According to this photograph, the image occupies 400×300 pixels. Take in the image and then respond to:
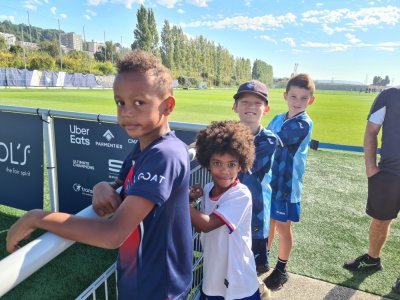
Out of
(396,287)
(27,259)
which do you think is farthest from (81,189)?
(396,287)

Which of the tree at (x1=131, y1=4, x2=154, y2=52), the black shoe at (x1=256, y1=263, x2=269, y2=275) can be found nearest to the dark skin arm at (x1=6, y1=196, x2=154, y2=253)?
the black shoe at (x1=256, y1=263, x2=269, y2=275)

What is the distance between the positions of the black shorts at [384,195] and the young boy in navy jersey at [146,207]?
2.59 meters

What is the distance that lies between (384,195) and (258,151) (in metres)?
1.76

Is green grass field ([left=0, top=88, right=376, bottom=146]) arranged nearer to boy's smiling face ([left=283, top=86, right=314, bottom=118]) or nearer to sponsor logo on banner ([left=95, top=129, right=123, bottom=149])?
boy's smiling face ([left=283, top=86, right=314, bottom=118])

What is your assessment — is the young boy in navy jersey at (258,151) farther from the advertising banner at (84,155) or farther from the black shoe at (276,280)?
the advertising banner at (84,155)

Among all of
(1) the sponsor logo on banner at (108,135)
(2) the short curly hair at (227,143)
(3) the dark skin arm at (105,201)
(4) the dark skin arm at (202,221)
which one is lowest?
(4) the dark skin arm at (202,221)

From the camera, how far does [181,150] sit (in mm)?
1271

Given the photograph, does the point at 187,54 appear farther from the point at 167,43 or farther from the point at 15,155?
the point at 15,155

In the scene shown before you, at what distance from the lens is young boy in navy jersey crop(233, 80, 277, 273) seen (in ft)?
7.68

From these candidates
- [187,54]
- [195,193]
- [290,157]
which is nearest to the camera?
[195,193]

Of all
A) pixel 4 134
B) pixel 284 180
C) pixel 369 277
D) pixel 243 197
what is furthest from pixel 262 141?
pixel 4 134

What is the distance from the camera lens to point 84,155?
3.93 meters

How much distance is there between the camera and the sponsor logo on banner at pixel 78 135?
3855 millimetres

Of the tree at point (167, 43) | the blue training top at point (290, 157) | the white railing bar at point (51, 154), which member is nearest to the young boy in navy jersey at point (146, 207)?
the blue training top at point (290, 157)
